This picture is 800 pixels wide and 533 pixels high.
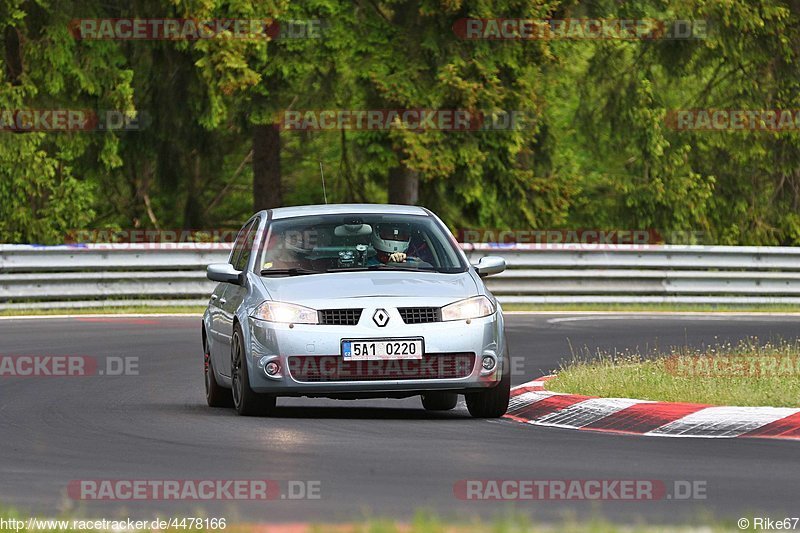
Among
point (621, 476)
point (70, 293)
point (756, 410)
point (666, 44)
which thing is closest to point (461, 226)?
point (666, 44)

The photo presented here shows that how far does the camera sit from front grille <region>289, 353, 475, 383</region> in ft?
40.6

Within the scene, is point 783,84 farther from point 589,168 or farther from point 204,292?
point 204,292

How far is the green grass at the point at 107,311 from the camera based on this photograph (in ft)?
85.0

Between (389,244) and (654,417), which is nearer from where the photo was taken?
(654,417)

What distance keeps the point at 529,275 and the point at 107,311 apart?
634 cm

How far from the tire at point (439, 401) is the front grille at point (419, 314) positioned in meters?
1.56
